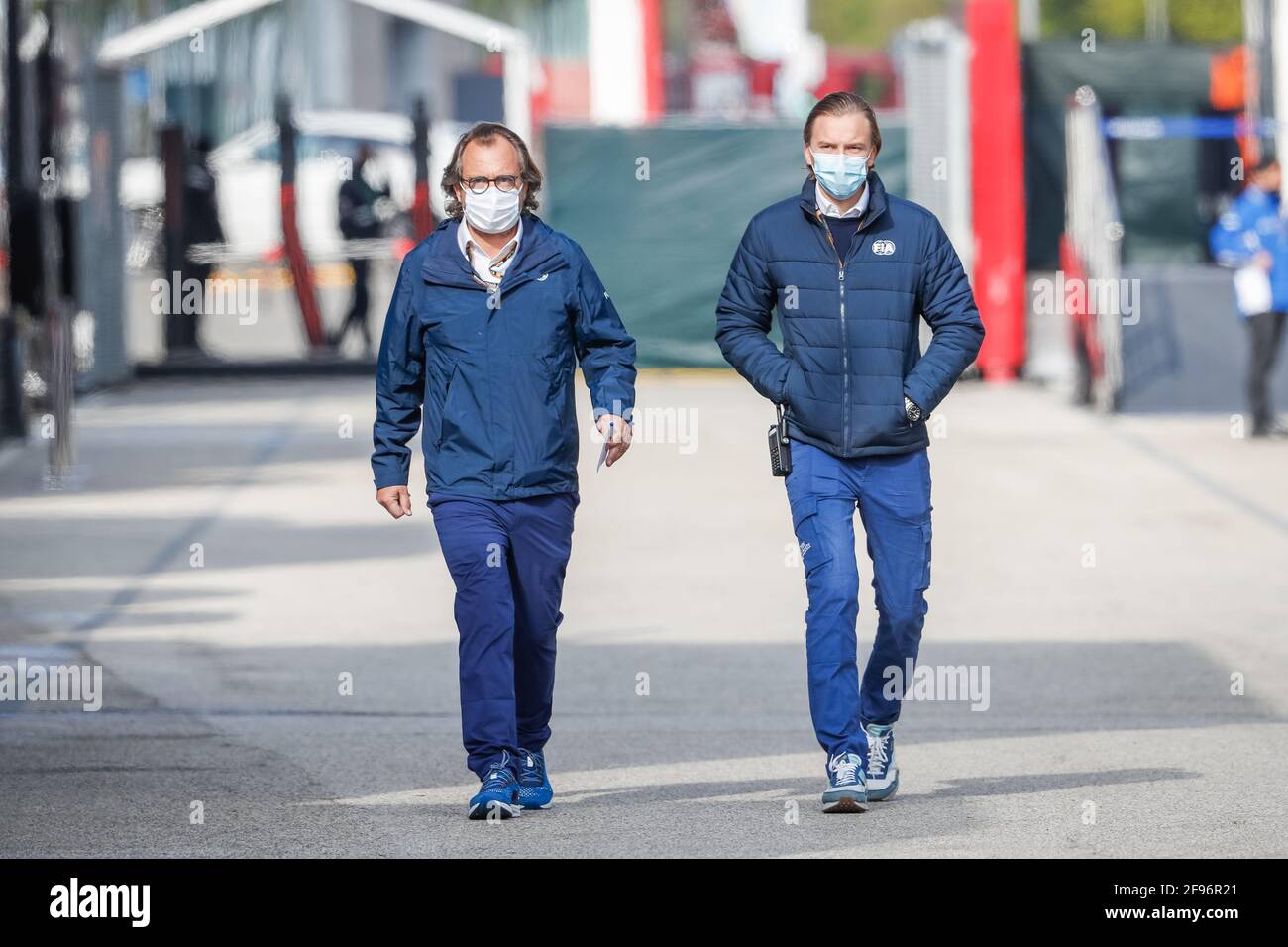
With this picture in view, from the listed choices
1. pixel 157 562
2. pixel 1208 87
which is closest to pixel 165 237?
pixel 1208 87

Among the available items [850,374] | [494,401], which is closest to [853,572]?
[850,374]

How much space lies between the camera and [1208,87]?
23.7 meters

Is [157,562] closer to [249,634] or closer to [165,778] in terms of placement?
[249,634]

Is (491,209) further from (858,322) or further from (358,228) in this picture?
(358,228)

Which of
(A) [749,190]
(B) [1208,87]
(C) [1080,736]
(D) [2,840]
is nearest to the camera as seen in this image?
(D) [2,840]

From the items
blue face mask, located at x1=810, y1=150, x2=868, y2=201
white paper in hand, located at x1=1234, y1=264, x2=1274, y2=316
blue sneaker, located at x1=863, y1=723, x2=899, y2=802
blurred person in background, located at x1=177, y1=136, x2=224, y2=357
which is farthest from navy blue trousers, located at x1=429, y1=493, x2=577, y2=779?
blurred person in background, located at x1=177, y1=136, x2=224, y2=357

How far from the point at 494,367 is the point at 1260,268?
414 inches

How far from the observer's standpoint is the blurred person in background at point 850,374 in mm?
7070

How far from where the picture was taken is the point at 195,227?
77.9 ft

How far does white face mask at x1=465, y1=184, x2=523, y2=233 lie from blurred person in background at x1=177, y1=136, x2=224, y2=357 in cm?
1683

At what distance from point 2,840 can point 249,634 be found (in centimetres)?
372

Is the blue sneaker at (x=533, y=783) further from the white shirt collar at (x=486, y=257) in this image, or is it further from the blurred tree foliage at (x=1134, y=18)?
the blurred tree foliage at (x=1134, y=18)

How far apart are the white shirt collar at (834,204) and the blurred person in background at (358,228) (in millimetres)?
17016

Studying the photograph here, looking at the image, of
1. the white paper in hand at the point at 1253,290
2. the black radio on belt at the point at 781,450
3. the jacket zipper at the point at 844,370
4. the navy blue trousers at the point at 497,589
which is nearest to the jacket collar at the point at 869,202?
the jacket zipper at the point at 844,370
